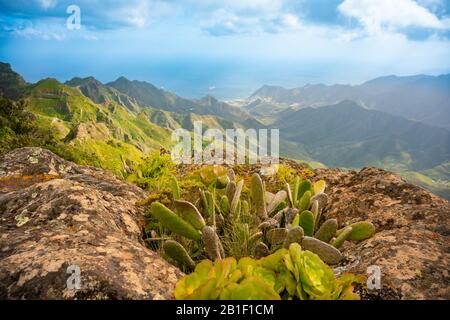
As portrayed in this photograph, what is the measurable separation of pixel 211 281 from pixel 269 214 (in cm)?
352

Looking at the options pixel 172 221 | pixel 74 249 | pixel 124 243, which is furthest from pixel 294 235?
pixel 74 249

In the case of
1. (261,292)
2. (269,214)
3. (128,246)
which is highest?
(261,292)

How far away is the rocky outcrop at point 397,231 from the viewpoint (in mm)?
3227

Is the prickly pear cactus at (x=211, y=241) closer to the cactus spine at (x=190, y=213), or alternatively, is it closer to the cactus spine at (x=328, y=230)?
the cactus spine at (x=190, y=213)

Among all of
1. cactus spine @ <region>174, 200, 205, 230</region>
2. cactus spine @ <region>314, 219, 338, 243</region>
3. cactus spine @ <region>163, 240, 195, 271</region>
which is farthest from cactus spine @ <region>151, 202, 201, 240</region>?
cactus spine @ <region>314, 219, 338, 243</region>

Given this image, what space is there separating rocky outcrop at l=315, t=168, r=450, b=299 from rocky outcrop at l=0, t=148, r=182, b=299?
6.59 ft

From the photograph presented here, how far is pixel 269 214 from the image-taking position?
220 inches

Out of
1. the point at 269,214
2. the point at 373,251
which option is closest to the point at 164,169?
the point at 269,214

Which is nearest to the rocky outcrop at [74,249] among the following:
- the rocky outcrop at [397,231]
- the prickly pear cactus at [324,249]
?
the prickly pear cactus at [324,249]

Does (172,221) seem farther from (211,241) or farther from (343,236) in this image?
(343,236)

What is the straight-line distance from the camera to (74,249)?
309 centimetres

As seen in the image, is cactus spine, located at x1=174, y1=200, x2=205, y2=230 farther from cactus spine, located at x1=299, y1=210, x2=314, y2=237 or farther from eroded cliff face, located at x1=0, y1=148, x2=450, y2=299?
cactus spine, located at x1=299, y1=210, x2=314, y2=237

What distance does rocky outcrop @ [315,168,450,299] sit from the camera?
10.6ft
